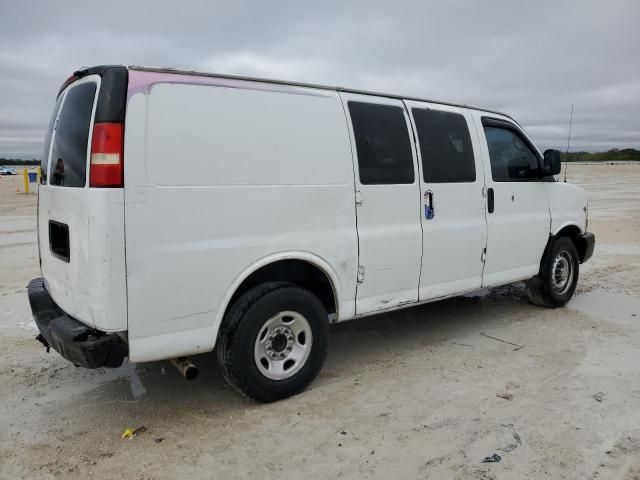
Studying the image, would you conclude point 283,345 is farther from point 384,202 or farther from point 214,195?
point 384,202

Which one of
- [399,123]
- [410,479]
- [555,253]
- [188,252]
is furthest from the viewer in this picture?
[555,253]

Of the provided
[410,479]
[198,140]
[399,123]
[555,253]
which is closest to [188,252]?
[198,140]

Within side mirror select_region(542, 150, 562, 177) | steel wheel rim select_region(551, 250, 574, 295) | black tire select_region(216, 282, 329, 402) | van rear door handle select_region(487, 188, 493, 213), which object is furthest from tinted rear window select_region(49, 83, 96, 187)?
steel wheel rim select_region(551, 250, 574, 295)

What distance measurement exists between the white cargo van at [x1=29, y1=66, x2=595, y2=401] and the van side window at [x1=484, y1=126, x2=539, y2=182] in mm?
327

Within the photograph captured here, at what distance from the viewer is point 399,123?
4.50 meters

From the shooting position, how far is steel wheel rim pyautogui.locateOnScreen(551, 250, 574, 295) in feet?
20.6

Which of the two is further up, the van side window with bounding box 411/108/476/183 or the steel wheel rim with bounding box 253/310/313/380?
the van side window with bounding box 411/108/476/183

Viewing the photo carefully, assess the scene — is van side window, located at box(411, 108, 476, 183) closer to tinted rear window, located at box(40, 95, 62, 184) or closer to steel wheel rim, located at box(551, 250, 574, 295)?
steel wheel rim, located at box(551, 250, 574, 295)

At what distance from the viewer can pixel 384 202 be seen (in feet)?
14.1

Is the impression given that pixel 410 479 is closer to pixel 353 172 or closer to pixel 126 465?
pixel 126 465

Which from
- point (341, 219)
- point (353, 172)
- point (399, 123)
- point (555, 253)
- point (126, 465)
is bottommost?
point (126, 465)

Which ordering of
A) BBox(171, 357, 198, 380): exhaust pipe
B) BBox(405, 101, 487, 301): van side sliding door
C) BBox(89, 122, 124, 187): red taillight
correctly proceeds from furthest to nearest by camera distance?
BBox(405, 101, 487, 301): van side sliding door, BBox(171, 357, 198, 380): exhaust pipe, BBox(89, 122, 124, 187): red taillight

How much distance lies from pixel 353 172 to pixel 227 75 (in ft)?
3.81

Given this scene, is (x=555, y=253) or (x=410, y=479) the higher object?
(x=555, y=253)
